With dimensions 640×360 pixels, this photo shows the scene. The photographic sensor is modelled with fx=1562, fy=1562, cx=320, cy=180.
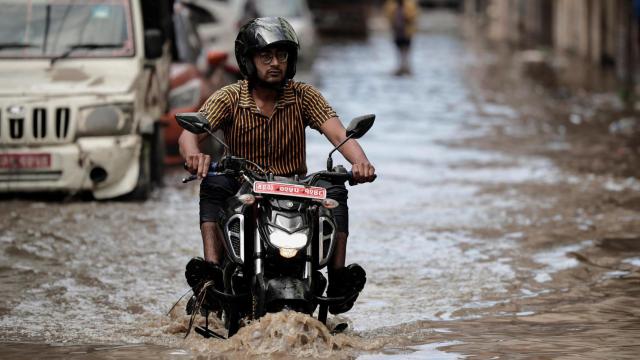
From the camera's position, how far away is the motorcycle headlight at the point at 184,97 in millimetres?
17000

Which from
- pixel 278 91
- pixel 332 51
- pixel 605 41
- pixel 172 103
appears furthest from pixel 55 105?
pixel 332 51

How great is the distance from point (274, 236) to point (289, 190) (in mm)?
223

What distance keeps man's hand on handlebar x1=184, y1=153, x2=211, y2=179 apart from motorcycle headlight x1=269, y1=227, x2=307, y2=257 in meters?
0.45

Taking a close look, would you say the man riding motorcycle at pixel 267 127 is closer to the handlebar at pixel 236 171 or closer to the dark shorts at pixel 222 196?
the dark shorts at pixel 222 196

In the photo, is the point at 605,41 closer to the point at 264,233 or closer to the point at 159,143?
the point at 159,143

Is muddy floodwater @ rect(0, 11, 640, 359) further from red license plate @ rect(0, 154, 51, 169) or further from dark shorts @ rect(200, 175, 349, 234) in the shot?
dark shorts @ rect(200, 175, 349, 234)

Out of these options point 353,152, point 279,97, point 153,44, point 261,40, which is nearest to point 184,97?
point 153,44

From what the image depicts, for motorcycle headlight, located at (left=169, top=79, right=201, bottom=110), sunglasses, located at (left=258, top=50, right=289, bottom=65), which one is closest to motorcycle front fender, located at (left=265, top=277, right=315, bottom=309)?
sunglasses, located at (left=258, top=50, right=289, bottom=65)

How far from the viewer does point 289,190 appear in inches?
284

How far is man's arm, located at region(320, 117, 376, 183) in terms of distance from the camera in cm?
750

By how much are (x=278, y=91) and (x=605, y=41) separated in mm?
27461

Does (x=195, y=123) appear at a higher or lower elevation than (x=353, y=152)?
higher

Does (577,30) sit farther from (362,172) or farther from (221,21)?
(362,172)

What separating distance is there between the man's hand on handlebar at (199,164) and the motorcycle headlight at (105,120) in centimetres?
639
